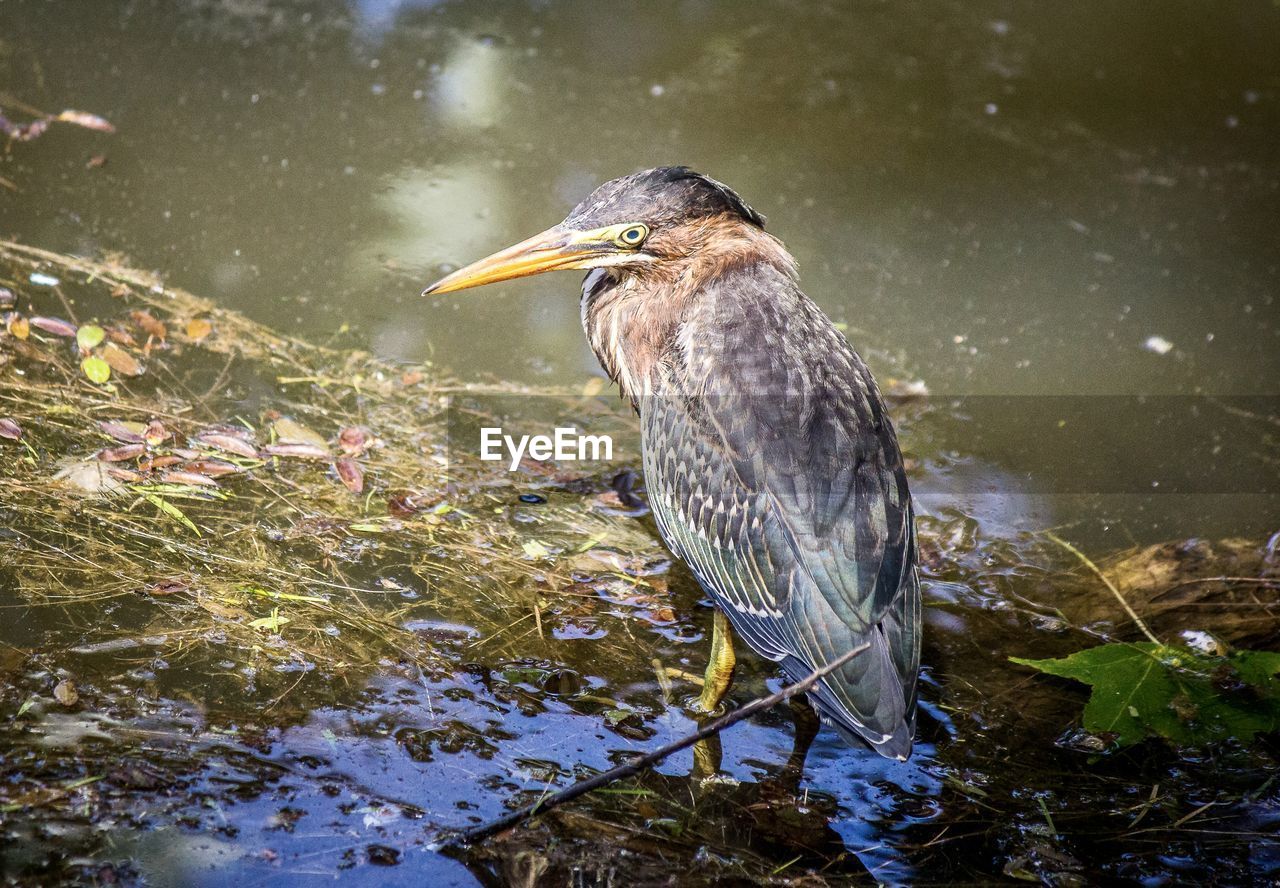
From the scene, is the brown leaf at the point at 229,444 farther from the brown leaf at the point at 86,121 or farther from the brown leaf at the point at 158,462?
the brown leaf at the point at 86,121

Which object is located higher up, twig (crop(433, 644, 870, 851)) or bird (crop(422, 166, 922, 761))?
bird (crop(422, 166, 922, 761))

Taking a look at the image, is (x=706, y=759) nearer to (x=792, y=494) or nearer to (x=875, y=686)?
(x=875, y=686)

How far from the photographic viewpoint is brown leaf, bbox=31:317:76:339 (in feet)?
15.5

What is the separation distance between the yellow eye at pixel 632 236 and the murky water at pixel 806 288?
1.13m

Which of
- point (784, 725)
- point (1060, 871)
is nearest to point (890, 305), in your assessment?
point (784, 725)

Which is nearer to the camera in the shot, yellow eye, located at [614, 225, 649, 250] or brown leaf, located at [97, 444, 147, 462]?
yellow eye, located at [614, 225, 649, 250]

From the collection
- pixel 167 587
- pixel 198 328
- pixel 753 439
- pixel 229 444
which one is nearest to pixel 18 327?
pixel 198 328

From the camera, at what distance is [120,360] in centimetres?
467

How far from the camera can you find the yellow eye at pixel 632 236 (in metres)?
3.99

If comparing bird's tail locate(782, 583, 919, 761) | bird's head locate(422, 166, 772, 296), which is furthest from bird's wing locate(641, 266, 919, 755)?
bird's head locate(422, 166, 772, 296)

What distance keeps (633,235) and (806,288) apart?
218 cm

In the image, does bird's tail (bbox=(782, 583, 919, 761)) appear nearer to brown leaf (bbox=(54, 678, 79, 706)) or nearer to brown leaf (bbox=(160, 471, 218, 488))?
brown leaf (bbox=(54, 678, 79, 706))

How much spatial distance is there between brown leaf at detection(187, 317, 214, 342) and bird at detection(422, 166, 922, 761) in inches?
58.7

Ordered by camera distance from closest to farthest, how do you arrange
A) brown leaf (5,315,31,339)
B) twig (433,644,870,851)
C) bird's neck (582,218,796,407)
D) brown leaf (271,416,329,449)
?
twig (433,644,870,851) < bird's neck (582,218,796,407) < brown leaf (271,416,329,449) < brown leaf (5,315,31,339)
